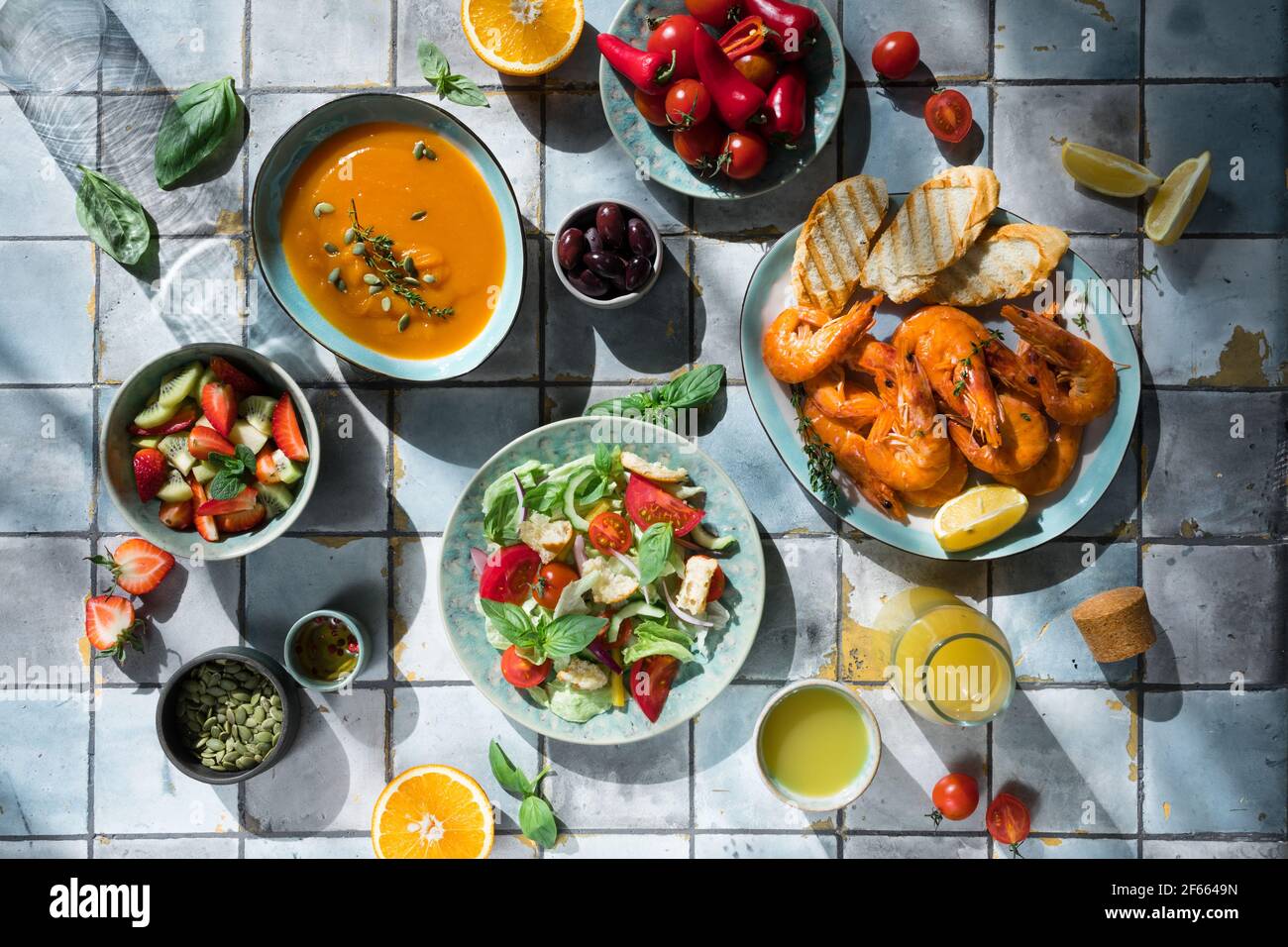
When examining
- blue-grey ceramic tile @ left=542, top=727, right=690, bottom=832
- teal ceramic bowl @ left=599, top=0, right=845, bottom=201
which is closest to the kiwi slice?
teal ceramic bowl @ left=599, top=0, right=845, bottom=201

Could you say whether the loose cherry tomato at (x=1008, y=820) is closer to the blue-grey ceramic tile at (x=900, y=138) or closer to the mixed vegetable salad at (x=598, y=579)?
the mixed vegetable salad at (x=598, y=579)

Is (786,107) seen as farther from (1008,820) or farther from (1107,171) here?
(1008,820)

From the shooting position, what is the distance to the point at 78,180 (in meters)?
2.68

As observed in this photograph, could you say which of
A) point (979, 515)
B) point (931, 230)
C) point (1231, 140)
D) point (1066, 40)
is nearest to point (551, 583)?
point (979, 515)

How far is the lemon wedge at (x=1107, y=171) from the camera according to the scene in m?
2.53

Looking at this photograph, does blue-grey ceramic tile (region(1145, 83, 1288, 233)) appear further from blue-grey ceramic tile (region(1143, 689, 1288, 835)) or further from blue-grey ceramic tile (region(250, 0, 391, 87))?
blue-grey ceramic tile (region(250, 0, 391, 87))

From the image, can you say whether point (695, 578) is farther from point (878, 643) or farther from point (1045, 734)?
point (1045, 734)

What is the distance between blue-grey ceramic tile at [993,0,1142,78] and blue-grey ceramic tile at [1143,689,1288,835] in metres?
1.91

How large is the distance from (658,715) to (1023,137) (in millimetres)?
2010

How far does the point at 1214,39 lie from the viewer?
261 centimetres

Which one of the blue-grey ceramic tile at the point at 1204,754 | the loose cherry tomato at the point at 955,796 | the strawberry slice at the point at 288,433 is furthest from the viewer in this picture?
the blue-grey ceramic tile at the point at 1204,754

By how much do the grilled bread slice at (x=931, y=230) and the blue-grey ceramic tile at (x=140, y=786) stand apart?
2.50 m

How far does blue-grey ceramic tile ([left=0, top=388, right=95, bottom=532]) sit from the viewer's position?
2701 mm

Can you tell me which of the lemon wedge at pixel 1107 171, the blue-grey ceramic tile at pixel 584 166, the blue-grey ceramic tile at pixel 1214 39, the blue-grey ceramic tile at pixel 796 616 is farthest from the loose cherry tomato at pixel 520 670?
the blue-grey ceramic tile at pixel 1214 39
